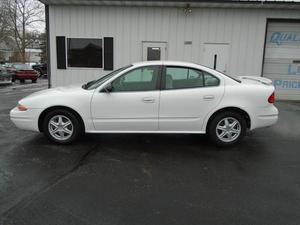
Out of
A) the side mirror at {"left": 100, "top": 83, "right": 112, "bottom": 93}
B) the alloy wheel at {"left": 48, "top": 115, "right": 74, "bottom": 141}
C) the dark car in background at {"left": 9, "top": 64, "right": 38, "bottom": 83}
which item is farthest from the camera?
the dark car in background at {"left": 9, "top": 64, "right": 38, "bottom": 83}

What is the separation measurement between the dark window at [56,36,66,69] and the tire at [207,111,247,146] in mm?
7461

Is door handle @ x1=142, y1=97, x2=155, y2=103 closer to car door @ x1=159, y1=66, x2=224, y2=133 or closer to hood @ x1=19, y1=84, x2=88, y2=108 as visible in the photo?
car door @ x1=159, y1=66, x2=224, y2=133

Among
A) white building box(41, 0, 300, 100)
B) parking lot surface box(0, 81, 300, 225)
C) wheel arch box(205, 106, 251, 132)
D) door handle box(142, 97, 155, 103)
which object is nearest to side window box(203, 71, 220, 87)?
wheel arch box(205, 106, 251, 132)

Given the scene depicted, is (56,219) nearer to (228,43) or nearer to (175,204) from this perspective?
(175,204)

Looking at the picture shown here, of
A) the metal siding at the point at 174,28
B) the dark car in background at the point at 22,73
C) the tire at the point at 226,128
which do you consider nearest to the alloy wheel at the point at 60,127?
the tire at the point at 226,128

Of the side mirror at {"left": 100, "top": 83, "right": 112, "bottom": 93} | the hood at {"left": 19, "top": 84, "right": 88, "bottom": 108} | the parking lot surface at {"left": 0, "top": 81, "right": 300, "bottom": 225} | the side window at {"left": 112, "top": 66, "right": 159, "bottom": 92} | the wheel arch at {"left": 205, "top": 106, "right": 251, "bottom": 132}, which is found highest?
the side window at {"left": 112, "top": 66, "right": 159, "bottom": 92}

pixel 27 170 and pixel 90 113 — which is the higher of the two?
pixel 90 113

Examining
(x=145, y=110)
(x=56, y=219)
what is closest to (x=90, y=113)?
(x=145, y=110)

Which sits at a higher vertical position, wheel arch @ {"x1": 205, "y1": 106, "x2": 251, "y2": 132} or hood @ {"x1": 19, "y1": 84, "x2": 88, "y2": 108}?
hood @ {"x1": 19, "y1": 84, "x2": 88, "y2": 108}

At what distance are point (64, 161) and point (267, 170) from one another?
3.19 metres

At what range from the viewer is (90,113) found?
518 centimetres

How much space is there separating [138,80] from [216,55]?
249 inches

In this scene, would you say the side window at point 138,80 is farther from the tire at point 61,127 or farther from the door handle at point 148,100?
the tire at point 61,127

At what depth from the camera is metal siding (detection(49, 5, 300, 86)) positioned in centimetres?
1053
